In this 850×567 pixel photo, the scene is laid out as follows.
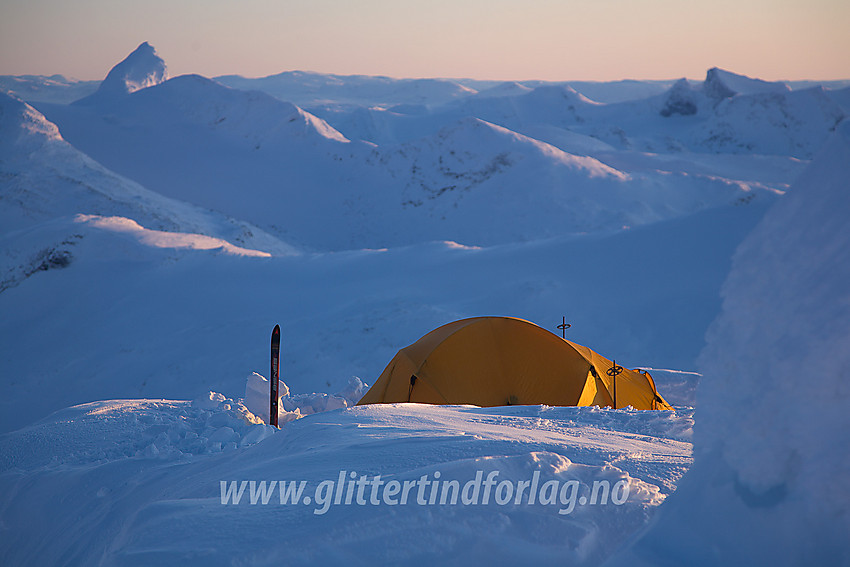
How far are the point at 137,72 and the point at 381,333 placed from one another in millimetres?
61169

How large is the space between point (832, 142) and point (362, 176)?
95.9 ft

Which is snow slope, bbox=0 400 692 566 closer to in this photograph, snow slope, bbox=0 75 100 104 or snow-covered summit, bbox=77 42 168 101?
snow-covered summit, bbox=77 42 168 101

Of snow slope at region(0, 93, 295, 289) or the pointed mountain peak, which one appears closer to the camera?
snow slope at region(0, 93, 295, 289)

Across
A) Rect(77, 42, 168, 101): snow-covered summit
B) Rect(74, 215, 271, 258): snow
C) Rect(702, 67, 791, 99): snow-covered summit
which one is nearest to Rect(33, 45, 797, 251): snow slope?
Rect(74, 215, 271, 258): snow

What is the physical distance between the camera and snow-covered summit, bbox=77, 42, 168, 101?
188ft

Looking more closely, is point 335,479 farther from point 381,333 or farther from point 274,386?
point 381,333

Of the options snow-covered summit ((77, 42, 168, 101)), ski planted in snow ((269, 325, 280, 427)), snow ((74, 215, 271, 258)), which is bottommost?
ski planted in snow ((269, 325, 280, 427))

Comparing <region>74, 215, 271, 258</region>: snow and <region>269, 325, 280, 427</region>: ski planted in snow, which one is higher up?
<region>74, 215, 271, 258</region>: snow

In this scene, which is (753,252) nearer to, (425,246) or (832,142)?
(832,142)

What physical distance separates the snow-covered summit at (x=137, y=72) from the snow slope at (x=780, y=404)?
61.8 meters

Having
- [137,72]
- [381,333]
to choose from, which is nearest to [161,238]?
[381,333]

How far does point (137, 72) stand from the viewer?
6172cm

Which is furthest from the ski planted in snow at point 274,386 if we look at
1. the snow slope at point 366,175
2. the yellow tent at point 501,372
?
the snow slope at point 366,175

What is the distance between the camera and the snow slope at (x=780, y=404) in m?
1.96
